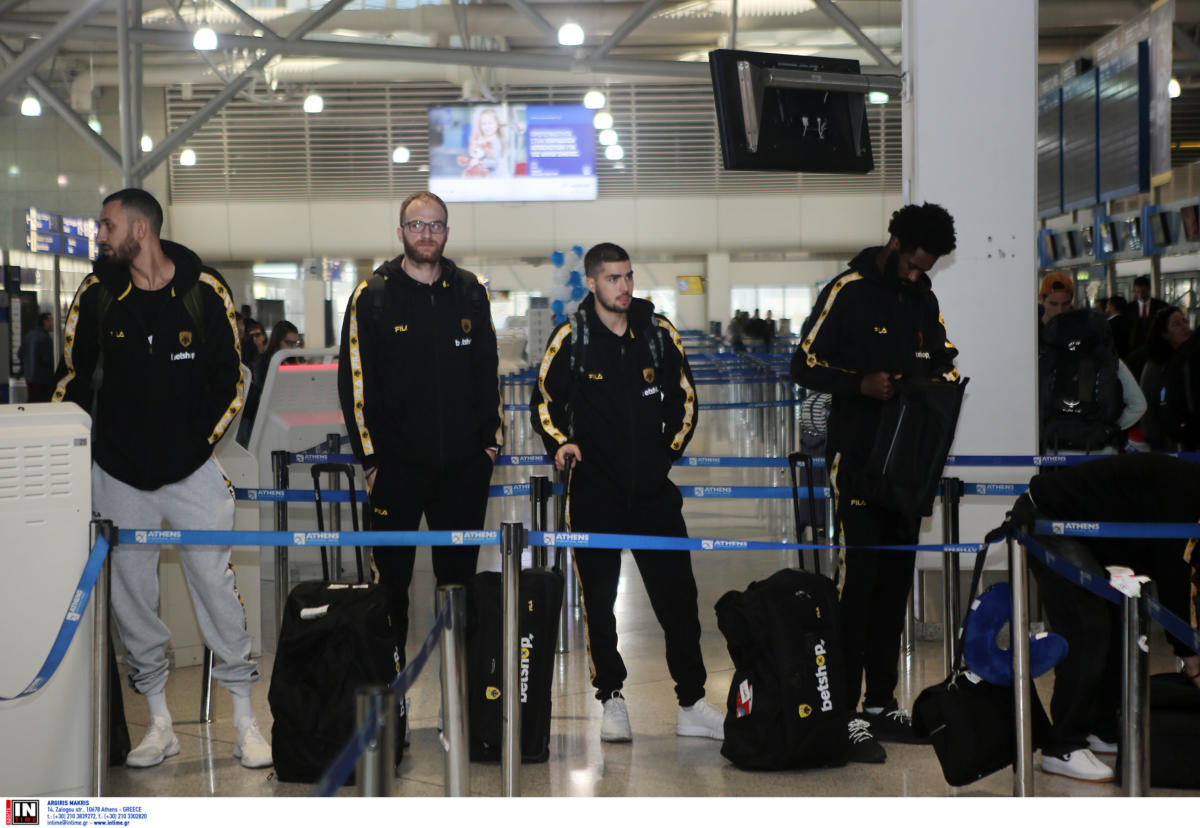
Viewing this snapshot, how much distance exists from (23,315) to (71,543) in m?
13.8

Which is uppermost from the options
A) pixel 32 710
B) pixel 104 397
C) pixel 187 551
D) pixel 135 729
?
pixel 104 397

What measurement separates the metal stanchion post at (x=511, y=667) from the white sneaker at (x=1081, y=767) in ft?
5.49

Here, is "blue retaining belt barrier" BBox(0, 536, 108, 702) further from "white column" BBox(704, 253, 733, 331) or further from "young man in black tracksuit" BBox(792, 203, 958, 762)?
"white column" BBox(704, 253, 733, 331)

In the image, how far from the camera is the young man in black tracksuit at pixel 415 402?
445cm

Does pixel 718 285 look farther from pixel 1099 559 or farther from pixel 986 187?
pixel 1099 559

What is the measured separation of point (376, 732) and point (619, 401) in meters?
2.18

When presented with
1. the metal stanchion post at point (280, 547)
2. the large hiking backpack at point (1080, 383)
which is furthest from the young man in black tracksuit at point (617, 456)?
the large hiking backpack at point (1080, 383)

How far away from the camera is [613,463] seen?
4.36 metres

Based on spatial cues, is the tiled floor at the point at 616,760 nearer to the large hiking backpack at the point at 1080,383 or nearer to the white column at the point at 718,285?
the large hiking backpack at the point at 1080,383

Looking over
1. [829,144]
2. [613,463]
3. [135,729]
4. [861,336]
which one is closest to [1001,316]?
[829,144]

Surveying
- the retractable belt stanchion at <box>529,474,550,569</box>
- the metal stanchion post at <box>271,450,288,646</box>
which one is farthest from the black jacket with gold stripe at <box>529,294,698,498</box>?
the metal stanchion post at <box>271,450,288,646</box>

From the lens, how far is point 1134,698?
3.45m

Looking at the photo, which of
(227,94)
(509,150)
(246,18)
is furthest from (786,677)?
(509,150)
